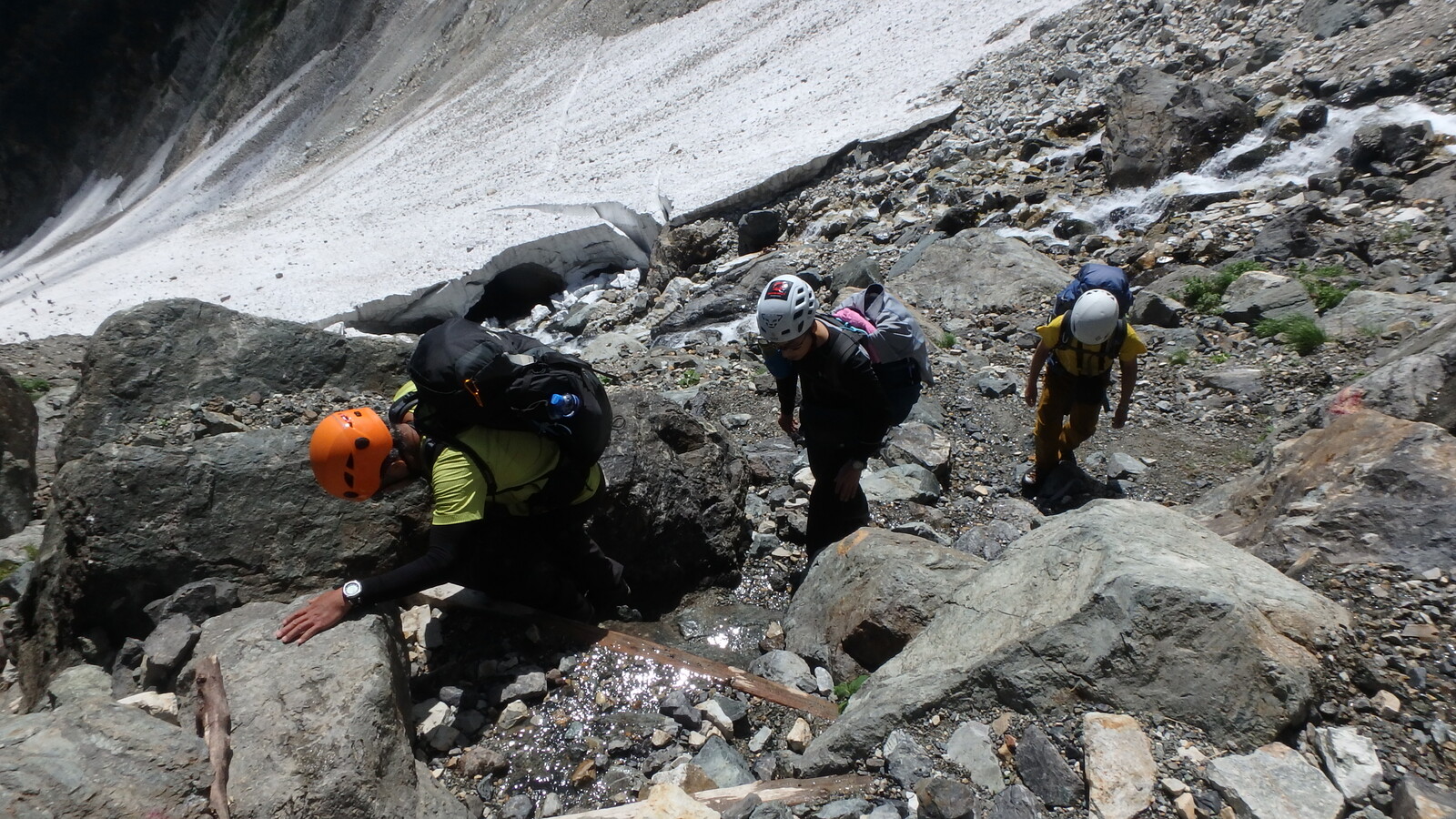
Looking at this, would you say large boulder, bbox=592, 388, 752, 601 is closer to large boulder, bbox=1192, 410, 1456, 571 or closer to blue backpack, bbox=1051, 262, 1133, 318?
A: blue backpack, bbox=1051, 262, 1133, 318

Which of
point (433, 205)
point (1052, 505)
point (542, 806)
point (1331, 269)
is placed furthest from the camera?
point (433, 205)

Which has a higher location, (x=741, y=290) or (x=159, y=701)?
(x=159, y=701)

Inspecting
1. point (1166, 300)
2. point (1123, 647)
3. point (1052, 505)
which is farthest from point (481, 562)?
point (1166, 300)

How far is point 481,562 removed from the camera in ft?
13.2

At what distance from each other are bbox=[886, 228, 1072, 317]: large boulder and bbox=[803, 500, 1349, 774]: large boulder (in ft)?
18.8

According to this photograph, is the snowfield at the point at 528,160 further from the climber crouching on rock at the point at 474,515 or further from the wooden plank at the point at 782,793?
the wooden plank at the point at 782,793

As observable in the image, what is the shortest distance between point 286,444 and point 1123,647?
373 centimetres

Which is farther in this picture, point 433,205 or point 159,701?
point 433,205

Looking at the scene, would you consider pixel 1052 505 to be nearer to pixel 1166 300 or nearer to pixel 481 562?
pixel 1166 300

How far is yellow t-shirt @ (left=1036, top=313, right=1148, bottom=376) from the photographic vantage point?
17.2ft

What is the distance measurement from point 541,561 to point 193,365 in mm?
4655

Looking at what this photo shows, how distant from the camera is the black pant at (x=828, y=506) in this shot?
4.72 meters

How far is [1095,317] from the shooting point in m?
5.07

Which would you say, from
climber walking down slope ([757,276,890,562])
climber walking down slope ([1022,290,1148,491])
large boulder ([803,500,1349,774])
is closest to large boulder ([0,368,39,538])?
climber walking down slope ([757,276,890,562])
